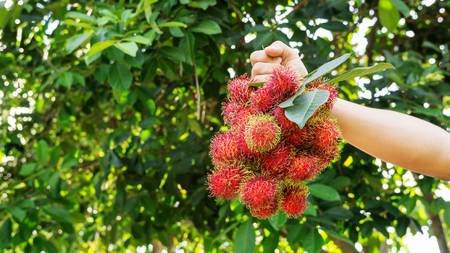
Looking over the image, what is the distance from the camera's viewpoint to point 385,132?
2.88 feet

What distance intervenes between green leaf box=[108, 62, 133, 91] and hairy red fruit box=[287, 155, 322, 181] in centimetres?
114

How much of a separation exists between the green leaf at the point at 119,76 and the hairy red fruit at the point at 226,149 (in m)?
1.08

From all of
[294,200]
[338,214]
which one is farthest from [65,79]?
[294,200]

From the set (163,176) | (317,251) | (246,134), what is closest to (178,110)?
(163,176)

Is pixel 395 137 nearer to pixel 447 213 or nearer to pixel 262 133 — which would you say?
pixel 262 133

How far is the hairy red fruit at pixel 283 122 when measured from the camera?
719 mm

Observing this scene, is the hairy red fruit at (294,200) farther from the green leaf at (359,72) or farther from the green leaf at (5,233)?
the green leaf at (5,233)

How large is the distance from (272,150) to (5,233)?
1.58m

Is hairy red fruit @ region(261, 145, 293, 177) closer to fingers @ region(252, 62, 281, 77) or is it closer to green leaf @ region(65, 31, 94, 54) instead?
fingers @ region(252, 62, 281, 77)

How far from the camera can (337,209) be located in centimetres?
197

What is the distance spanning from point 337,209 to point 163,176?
67cm

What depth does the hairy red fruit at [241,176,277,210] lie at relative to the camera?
2.34 ft

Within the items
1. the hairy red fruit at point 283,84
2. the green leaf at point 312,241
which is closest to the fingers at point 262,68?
the hairy red fruit at point 283,84

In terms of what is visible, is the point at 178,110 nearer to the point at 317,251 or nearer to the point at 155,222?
the point at 155,222
